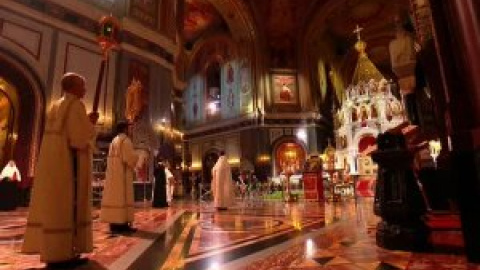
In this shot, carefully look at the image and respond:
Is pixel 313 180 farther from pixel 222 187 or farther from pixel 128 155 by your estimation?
pixel 128 155

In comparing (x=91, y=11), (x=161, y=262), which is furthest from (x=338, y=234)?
(x=91, y=11)

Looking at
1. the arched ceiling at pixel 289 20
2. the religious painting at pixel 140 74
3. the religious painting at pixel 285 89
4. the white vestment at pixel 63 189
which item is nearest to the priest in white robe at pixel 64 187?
the white vestment at pixel 63 189

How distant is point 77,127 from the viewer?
8.23 feet

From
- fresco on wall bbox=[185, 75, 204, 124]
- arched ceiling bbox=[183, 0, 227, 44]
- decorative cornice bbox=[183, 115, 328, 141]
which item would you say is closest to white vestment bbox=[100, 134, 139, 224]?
decorative cornice bbox=[183, 115, 328, 141]

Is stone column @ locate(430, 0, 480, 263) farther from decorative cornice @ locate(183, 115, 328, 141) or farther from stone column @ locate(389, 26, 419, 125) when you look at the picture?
decorative cornice @ locate(183, 115, 328, 141)

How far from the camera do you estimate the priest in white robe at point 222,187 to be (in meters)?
7.60

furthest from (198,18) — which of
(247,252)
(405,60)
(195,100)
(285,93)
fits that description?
(247,252)

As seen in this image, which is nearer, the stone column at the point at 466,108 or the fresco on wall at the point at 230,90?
the stone column at the point at 466,108

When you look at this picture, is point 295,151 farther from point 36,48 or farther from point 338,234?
point 338,234

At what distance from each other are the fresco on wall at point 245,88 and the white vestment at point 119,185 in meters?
15.7

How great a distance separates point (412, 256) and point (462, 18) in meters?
1.54

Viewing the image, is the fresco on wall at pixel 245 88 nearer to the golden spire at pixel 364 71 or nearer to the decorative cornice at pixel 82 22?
the golden spire at pixel 364 71

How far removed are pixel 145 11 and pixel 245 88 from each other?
30.1ft

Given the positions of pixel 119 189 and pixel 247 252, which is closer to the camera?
pixel 247 252
